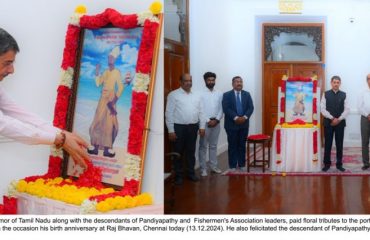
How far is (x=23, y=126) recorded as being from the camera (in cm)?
185

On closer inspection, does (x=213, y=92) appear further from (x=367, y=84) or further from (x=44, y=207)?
(x=44, y=207)

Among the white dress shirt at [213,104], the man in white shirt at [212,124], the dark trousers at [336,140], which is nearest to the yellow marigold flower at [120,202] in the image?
the man in white shirt at [212,124]

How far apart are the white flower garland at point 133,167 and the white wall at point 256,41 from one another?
133 cm

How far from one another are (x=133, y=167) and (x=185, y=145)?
1076mm

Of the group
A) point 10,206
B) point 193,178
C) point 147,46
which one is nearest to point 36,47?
point 147,46

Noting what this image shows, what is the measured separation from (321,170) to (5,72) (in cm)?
306

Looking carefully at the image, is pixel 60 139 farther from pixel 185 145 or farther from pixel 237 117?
pixel 237 117

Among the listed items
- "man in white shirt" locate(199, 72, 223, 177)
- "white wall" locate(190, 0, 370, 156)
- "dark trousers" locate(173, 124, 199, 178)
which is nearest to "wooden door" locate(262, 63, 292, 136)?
"white wall" locate(190, 0, 370, 156)

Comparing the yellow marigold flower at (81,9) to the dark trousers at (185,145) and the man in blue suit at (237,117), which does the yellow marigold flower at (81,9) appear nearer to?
the dark trousers at (185,145)

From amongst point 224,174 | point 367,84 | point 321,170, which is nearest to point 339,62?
point 367,84

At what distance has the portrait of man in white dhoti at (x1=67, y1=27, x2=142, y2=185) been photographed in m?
1.89

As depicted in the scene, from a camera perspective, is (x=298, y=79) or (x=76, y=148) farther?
(x=298, y=79)

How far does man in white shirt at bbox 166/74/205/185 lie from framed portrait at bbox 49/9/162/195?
803 millimetres

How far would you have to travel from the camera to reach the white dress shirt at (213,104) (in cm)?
375
